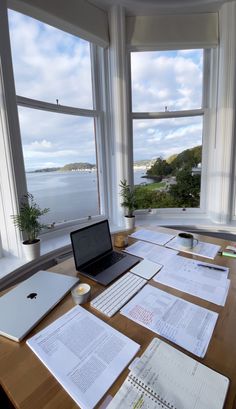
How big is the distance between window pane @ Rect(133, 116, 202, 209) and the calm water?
0.15 metres

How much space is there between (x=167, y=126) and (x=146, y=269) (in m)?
1.81

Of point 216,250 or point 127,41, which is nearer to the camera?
point 216,250

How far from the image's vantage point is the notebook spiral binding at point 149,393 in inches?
19.6

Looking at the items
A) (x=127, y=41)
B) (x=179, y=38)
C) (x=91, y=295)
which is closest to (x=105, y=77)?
(x=127, y=41)

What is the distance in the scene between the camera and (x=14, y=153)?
4.77 feet

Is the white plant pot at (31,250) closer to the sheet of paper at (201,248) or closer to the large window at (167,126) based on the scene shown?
the sheet of paper at (201,248)

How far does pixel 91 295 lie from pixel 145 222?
1529 millimetres

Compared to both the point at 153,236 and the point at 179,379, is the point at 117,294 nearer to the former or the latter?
the point at 179,379

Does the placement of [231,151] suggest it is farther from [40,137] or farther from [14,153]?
[14,153]

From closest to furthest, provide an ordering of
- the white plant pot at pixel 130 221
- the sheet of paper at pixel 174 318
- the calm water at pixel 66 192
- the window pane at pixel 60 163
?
the sheet of paper at pixel 174 318
the window pane at pixel 60 163
the calm water at pixel 66 192
the white plant pot at pixel 130 221

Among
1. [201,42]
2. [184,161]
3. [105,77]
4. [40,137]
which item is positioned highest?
[201,42]

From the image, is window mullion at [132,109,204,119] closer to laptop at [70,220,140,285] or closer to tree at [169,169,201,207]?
tree at [169,169,201,207]

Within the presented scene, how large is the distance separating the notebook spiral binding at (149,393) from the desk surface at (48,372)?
28 mm

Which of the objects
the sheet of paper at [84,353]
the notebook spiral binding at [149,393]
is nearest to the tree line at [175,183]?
the sheet of paper at [84,353]
